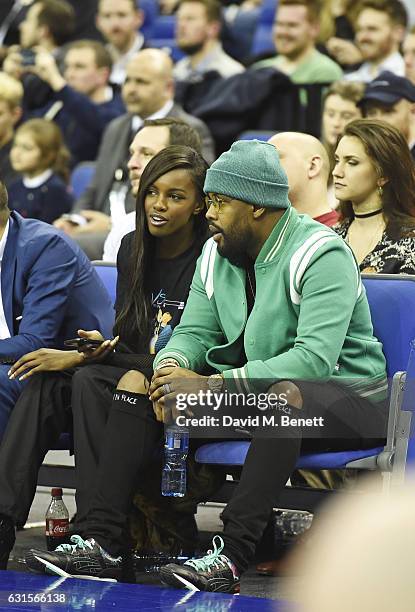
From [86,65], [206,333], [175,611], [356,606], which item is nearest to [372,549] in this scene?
[356,606]

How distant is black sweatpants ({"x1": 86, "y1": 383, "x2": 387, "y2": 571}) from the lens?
3410 millimetres

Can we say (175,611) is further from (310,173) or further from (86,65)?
(86,65)

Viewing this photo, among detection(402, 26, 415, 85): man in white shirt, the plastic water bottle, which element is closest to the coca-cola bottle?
the plastic water bottle

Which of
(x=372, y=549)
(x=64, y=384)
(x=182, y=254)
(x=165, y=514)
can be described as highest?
(x=372, y=549)

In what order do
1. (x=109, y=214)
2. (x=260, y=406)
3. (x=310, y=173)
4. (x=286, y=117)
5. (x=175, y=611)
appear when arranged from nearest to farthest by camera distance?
(x=175, y=611)
(x=260, y=406)
(x=310, y=173)
(x=109, y=214)
(x=286, y=117)

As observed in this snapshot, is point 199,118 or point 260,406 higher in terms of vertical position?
point 199,118

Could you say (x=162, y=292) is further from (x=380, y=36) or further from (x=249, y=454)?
(x=380, y=36)

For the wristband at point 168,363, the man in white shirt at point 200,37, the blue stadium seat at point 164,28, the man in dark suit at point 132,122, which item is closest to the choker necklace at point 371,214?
the wristband at point 168,363

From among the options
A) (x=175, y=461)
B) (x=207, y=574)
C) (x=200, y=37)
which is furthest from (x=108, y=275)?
(x=200, y=37)

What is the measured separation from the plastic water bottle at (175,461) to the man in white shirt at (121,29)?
21.8ft

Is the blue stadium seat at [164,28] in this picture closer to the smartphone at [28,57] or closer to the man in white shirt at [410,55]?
the smartphone at [28,57]

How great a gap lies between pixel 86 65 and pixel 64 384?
5.49 metres

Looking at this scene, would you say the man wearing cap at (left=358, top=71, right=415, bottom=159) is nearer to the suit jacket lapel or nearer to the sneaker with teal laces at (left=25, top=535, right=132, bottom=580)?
the suit jacket lapel

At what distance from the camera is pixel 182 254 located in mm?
4238
